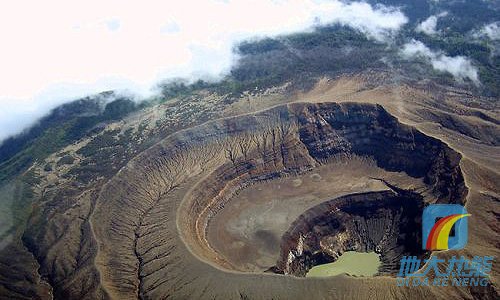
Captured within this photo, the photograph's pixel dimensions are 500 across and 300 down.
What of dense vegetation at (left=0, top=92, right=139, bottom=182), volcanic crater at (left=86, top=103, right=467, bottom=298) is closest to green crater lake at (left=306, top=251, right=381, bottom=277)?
volcanic crater at (left=86, top=103, right=467, bottom=298)

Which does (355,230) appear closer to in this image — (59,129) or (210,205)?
(210,205)

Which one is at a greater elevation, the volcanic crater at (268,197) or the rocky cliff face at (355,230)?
the volcanic crater at (268,197)

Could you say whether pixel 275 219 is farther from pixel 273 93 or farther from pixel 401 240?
pixel 273 93

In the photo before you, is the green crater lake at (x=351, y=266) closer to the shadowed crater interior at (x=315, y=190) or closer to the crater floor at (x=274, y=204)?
the shadowed crater interior at (x=315, y=190)

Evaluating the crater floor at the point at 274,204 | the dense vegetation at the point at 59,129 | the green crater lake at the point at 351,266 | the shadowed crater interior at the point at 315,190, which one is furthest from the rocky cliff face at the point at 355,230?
the dense vegetation at the point at 59,129

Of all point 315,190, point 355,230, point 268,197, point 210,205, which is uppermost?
point 210,205

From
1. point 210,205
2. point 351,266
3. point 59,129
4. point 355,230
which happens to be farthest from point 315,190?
point 59,129

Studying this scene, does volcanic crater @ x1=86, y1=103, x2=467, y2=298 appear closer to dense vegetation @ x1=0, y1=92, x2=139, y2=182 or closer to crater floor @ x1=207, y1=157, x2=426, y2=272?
crater floor @ x1=207, y1=157, x2=426, y2=272

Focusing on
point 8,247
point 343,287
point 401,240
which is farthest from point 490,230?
point 8,247
